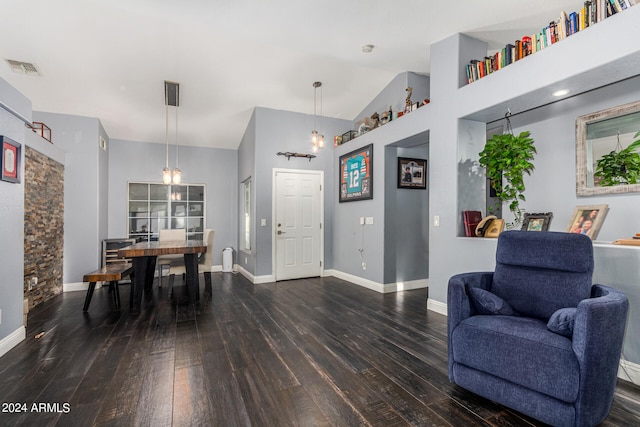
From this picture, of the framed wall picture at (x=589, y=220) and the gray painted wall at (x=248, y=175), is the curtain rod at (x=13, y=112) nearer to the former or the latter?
the gray painted wall at (x=248, y=175)

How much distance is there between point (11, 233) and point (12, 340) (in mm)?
892

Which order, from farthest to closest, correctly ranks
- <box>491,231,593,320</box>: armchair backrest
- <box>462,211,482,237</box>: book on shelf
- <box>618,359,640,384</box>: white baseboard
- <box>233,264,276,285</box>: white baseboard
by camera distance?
<box>233,264,276,285</box>: white baseboard → <box>462,211,482,237</box>: book on shelf → <box>618,359,640,384</box>: white baseboard → <box>491,231,593,320</box>: armchair backrest

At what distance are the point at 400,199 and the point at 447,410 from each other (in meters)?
3.28

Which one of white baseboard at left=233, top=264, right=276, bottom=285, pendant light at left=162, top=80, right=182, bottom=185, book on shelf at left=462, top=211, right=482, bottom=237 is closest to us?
book on shelf at left=462, top=211, right=482, bottom=237

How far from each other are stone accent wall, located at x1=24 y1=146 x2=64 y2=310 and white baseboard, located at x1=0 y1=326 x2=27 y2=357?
3.92 feet

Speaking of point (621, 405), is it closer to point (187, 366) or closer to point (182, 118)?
point (187, 366)

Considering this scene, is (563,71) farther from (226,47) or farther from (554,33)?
(226,47)

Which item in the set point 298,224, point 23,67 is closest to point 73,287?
point 23,67

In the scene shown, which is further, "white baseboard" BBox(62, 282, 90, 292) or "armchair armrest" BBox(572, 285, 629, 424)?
"white baseboard" BBox(62, 282, 90, 292)

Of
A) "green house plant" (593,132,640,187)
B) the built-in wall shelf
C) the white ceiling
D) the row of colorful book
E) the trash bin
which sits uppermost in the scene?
the white ceiling

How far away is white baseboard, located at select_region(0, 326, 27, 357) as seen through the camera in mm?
2473

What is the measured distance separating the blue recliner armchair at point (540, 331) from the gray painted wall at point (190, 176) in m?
5.42

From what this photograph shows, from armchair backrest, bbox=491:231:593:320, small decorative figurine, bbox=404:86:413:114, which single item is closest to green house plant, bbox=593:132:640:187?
armchair backrest, bbox=491:231:593:320

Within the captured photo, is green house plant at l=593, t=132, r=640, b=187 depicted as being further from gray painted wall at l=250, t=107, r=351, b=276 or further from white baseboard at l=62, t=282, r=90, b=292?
white baseboard at l=62, t=282, r=90, b=292
